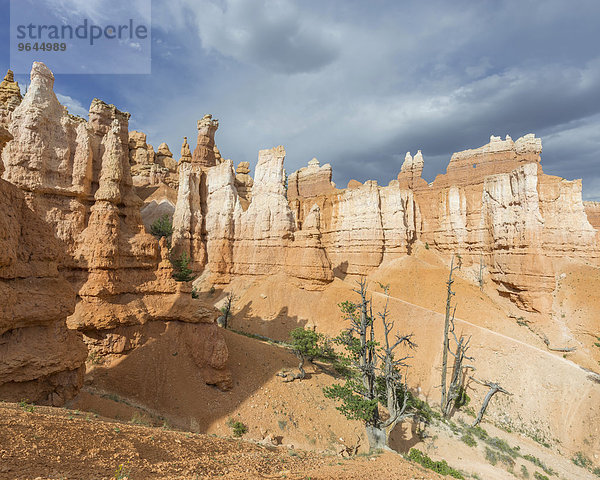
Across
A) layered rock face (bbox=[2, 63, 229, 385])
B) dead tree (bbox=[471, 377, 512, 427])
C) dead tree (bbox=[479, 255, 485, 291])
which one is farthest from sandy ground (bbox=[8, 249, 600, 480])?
layered rock face (bbox=[2, 63, 229, 385])

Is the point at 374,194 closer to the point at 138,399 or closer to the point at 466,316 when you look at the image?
the point at 466,316

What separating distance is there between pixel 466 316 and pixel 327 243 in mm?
25251

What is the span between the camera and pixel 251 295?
125ft

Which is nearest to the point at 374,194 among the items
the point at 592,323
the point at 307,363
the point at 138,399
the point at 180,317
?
the point at 592,323

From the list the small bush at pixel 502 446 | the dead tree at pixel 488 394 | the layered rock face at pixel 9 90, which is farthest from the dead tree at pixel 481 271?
the layered rock face at pixel 9 90

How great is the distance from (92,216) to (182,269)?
22.0 m

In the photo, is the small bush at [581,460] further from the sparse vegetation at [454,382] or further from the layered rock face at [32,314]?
the layered rock face at [32,314]

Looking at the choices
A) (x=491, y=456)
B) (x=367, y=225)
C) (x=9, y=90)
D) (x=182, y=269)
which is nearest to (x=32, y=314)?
(x=491, y=456)

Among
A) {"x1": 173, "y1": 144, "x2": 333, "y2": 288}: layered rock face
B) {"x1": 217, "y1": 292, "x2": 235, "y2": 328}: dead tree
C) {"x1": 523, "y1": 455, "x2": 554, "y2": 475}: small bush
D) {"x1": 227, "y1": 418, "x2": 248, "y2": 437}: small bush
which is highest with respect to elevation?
{"x1": 173, "y1": 144, "x2": 333, "y2": 288}: layered rock face

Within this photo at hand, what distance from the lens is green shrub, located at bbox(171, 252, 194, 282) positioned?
36.6 meters

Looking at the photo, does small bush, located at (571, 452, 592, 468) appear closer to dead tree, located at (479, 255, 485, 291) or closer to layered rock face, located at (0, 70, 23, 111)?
dead tree, located at (479, 255, 485, 291)

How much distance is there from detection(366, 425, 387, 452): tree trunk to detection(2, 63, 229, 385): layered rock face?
26.7 ft

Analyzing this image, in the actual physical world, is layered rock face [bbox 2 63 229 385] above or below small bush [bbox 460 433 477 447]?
above

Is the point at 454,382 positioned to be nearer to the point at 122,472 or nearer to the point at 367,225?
the point at 122,472
